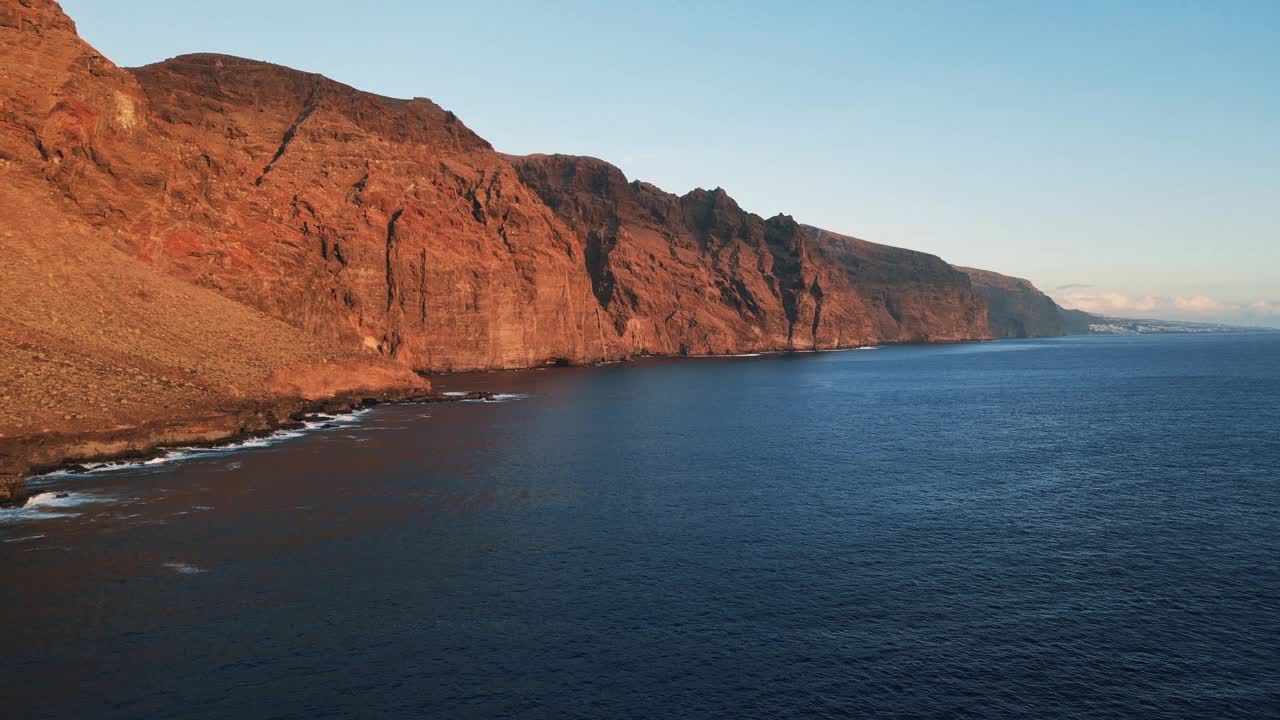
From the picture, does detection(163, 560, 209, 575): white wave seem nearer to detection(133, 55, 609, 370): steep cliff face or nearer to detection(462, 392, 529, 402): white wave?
detection(462, 392, 529, 402): white wave

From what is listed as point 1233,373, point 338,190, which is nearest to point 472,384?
point 338,190

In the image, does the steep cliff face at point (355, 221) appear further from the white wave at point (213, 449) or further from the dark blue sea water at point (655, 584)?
the dark blue sea water at point (655, 584)

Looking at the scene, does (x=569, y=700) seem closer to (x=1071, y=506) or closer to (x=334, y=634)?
(x=334, y=634)

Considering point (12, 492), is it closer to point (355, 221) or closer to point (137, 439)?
point (137, 439)

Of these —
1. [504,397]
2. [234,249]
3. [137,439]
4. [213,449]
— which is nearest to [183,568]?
[137,439]

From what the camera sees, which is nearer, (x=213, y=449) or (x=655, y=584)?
(x=655, y=584)
